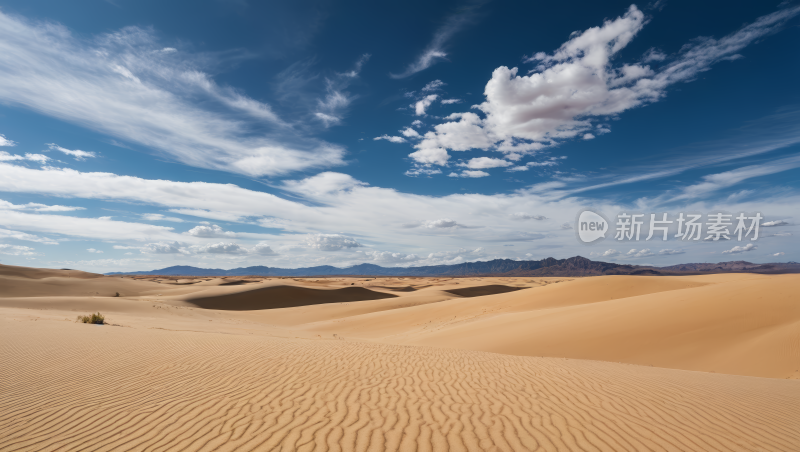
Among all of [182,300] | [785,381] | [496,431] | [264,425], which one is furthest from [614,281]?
[182,300]

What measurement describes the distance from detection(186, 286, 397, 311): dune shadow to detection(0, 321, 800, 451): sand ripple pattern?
29817mm

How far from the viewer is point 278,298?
4253cm

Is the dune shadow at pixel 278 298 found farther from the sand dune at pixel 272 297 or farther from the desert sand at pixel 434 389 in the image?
the desert sand at pixel 434 389

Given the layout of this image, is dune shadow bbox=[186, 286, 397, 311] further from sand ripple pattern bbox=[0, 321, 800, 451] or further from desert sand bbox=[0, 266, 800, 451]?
sand ripple pattern bbox=[0, 321, 800, 451]

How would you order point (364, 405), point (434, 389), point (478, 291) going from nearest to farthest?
1. point (364, 405)
2. point (434, 389)
3. point (478, 291)

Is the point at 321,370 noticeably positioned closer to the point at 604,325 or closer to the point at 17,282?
the point at 604,325

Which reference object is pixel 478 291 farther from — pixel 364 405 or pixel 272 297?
pixel 364 405

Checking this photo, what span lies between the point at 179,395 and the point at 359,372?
3135mm

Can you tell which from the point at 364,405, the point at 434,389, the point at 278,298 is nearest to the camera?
the point at 364,405

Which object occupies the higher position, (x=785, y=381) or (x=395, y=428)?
(x=395, y=428)

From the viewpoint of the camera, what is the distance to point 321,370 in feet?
25.0

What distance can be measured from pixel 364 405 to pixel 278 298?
1564 inches

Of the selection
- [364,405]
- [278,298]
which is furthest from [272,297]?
[364,405]

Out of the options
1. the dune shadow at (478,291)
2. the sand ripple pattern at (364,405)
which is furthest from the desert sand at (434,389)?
the dune shadow at (478,291)
